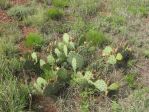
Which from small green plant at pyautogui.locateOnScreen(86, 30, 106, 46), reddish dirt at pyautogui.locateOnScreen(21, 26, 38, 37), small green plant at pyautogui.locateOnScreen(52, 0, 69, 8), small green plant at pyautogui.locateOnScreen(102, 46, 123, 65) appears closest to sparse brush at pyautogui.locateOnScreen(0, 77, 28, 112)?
small green plant at pyautogui.locateOnScreen(102, 46, 123, 65)

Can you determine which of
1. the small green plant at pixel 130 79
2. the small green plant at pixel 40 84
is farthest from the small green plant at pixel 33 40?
the small green plant at pixel 130 79

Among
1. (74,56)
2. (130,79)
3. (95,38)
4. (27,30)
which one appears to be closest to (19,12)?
(27,30)

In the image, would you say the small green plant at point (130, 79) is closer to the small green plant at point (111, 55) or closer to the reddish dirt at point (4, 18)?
the small green plant at point (111, 55)

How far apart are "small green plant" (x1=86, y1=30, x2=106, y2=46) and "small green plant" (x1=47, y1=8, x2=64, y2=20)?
45.8 inches

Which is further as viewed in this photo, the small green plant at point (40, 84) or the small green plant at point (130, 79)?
the small green plant at point (130, 79)

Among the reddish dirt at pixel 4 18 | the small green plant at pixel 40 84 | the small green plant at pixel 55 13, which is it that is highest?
the small green plant at pixel 55 13

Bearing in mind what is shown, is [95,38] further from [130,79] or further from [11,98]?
[11,98]

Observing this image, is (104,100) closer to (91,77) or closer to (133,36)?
(91,77)

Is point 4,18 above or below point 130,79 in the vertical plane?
above

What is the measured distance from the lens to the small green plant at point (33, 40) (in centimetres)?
696

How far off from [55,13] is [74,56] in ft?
6.67

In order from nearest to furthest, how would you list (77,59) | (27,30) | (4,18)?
(77,59) < (27,30) < (4,18)

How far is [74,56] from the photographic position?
20.3ft

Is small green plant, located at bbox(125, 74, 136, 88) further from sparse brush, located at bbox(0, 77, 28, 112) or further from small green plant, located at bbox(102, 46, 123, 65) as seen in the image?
sparse brush, located at bbox(0, 77, 28, 112)
